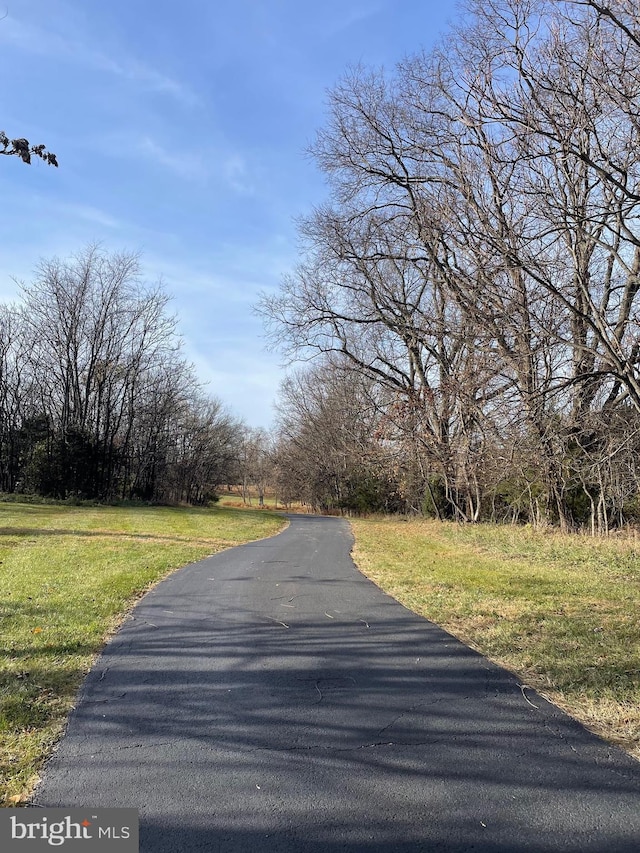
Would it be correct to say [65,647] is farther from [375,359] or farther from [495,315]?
[375,359]

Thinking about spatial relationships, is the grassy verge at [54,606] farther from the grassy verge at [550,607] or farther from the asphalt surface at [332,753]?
the grassy verge at [550,607]

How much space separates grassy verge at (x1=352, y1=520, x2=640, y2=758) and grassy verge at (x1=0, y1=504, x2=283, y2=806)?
11.1 feet

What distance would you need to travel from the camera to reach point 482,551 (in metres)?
13.7

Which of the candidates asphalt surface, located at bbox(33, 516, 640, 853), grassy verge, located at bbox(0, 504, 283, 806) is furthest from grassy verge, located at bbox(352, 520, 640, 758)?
grassy verge, located at bbox(0, 504, 283, 806)

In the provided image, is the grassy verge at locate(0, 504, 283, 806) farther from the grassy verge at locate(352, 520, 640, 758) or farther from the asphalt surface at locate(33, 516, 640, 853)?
the grassy verge at locate(352, 520, 640, 758)

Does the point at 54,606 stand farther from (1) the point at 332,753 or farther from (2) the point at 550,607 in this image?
(2) the point at 550,607

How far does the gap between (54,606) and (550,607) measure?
19.2 ft

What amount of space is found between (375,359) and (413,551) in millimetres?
13190

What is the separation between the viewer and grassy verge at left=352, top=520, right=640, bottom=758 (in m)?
4.29

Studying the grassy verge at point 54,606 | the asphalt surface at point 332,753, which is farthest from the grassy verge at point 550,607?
the grassy verge at point 54,606

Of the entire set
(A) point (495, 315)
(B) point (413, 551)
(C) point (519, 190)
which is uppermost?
(C) point (519, 190)

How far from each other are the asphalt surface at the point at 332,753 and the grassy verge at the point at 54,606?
18 centimetres

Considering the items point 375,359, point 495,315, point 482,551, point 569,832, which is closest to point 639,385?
point 495,315

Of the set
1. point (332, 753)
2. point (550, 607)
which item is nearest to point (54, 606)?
point (332, 753)
